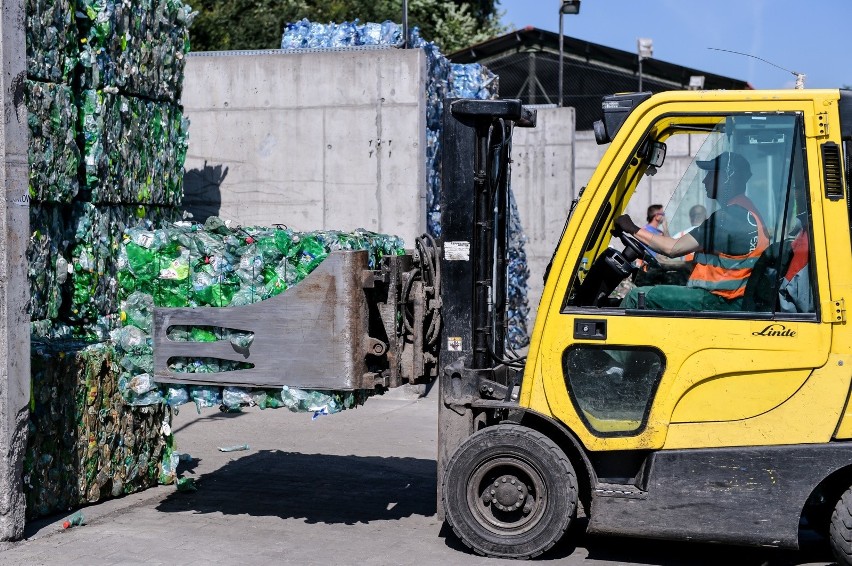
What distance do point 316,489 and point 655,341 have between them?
3.19 meters

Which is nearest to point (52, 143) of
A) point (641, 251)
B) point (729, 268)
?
point (641, 251)

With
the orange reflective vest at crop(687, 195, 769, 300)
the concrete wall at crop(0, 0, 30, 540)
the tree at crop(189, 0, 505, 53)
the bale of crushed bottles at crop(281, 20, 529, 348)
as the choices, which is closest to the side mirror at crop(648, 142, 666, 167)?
the orange reflective vest at crop(687, 195, 769, 300)

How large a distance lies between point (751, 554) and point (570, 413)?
1.52 metres

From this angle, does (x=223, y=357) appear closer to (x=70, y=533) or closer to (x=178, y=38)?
(x=70, y=533)

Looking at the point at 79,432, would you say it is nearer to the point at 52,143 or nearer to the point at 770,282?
the point at 52,143

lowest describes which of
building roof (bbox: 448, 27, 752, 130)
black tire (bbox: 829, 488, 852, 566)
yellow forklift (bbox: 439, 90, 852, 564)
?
black tire (bbox: 829, 488, 852, 566)

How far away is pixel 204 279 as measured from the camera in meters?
7.00

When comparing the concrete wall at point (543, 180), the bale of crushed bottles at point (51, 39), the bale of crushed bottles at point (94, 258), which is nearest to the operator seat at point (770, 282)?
the bale of crushed bottles at point (94, 258)

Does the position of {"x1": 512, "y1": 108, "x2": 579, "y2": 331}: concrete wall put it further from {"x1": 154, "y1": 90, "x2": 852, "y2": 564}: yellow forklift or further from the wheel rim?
the wheel rim

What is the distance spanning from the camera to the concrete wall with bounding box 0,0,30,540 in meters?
6.41

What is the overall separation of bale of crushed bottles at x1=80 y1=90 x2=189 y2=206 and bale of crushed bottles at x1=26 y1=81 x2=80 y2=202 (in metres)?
0.14

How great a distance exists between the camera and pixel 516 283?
16.8 meters

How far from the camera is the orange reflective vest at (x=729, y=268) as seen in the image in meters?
6.10

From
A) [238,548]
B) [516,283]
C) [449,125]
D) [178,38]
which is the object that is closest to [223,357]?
[238,548]
